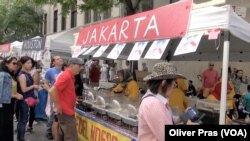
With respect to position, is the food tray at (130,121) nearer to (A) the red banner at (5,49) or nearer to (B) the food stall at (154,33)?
(B) the food stall at (154,33)

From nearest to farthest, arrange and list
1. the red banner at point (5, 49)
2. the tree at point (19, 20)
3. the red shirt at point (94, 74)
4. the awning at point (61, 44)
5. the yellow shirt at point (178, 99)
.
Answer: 1. the yellow shirt at point (178, 99)
2. the awning at point (61, 44)
3. the red shirt at point (94, 74)
4. the red banner at point (5, 49)
5. the tree at point (19, 20)

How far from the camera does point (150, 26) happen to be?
6023mm

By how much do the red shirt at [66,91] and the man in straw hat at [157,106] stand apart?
3661mm

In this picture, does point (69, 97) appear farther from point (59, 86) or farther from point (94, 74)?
point (94, 74)

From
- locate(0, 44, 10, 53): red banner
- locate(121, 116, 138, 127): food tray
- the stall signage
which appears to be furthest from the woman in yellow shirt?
locate(0, 44, 10, 53): red banner

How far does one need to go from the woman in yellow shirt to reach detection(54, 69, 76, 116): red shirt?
192cm

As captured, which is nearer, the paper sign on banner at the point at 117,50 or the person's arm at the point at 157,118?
the person's arm at the point at 157,118

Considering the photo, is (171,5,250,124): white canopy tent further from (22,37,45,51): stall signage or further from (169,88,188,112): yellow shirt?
(22,37,45,51): stall signage

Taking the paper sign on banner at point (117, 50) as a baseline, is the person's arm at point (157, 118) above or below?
below

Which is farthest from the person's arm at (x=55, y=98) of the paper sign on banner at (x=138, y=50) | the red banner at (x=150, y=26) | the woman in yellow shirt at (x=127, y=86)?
the woman in yellow shirt at (x=127, y=86)

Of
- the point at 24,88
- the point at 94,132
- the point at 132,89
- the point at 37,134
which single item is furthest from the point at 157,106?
the point at 37,134

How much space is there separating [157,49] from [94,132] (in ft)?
8.44

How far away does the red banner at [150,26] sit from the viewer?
17.6ft

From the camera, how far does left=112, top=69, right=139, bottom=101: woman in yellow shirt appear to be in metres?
9.51
